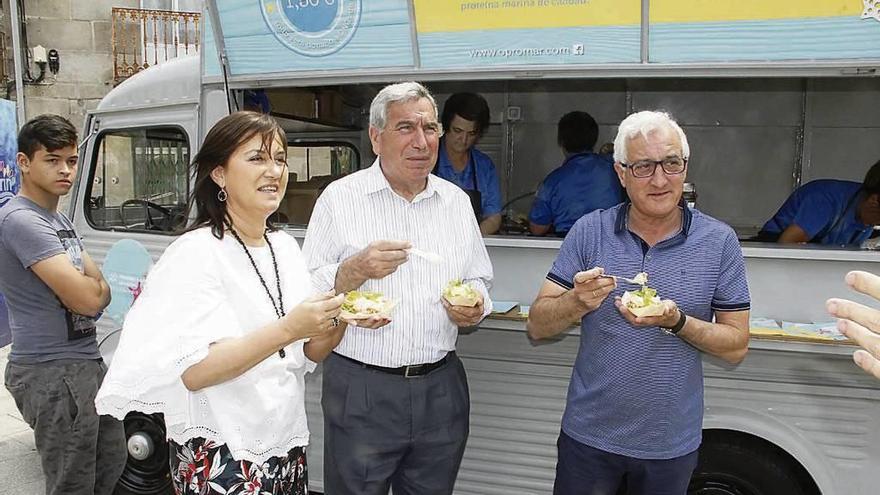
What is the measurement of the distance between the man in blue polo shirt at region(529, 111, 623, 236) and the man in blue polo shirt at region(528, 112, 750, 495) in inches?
87.0

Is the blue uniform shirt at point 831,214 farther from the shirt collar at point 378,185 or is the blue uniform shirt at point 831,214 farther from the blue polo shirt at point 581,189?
the shirt collar at point 378,185

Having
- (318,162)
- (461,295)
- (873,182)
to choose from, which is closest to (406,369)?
(461,295)

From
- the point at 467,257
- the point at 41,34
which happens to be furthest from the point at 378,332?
the point at 41,34

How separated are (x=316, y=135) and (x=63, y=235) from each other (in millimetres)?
3018

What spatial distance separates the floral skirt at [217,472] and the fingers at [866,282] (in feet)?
5.23

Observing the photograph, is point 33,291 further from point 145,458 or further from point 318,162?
point 318,162

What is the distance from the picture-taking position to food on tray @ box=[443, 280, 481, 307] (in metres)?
2.44

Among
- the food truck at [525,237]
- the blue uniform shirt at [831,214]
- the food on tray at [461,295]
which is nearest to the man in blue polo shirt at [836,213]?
the blue uniform shirt at [831,214]

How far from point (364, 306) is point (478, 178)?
224cm

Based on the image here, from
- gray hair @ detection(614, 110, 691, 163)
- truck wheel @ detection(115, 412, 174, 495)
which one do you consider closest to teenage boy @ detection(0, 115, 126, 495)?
truck wheel @ detection(115, 412, 174, 495)

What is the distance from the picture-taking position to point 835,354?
2.66 meters

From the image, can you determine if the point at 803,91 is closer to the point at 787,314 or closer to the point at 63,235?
the point at 787,314

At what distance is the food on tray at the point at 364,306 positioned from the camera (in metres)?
2.19

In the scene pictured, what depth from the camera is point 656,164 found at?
223 centimetres
